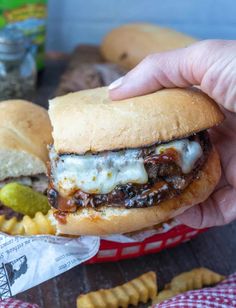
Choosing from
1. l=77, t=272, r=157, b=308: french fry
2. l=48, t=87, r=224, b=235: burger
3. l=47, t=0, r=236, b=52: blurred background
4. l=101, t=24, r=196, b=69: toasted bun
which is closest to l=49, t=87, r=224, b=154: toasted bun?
l=48, t=87, r=224, b=235: burger

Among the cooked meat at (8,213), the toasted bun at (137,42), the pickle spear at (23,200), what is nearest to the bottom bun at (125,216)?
the pickle spear at (23,200)

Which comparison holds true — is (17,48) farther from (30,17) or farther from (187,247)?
(187,247)

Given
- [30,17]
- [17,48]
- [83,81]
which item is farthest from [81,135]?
[30,17]

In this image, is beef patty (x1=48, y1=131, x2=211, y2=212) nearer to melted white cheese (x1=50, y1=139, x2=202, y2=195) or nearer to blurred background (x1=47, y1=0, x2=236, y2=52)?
melted white cheese (x1=50, y1=139, x2=202, y2=195)

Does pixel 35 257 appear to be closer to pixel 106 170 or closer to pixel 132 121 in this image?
pixel 106 170

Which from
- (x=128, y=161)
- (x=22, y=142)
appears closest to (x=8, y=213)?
(x=22, y=142)

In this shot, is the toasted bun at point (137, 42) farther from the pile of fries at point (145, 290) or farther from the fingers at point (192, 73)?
the pile of fries at point (145, 290)
